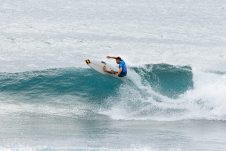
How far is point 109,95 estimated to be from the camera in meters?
22.8

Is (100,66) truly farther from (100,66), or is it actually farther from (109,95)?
(109,95)

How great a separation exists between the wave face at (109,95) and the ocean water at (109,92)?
0.04m

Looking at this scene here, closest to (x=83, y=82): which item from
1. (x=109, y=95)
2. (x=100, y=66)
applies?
(x=100, y=66)

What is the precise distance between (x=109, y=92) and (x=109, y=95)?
0.25 m

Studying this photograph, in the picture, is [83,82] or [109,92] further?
[83,82]

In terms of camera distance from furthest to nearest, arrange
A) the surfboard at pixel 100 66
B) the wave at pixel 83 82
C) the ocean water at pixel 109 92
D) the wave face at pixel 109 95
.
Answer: the wave at pixel 83 82 < the surfboard at pixel 100 66 < the wave face at pixel 109 95 < the ocean water at pixel 109 92

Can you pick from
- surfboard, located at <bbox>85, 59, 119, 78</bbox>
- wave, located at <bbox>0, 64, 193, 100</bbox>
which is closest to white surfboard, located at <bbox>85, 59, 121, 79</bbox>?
surfboard, located at <bbox>85, 59, 119, 78</bbox>

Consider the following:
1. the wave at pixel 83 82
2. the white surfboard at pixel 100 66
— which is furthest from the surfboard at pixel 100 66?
the wave at pixel 83 82

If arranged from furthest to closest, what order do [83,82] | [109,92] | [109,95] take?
[83,82] → [109,92] → [109,95]

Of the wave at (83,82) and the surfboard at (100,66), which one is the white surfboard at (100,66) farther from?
the wave at (83,82)

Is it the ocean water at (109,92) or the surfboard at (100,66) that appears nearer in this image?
the ocean water at (109,92)

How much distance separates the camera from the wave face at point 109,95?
68.6 feet

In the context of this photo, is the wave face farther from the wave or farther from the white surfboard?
the white surfboard

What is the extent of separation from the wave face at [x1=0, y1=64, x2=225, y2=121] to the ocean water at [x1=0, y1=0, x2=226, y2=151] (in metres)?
0.04
